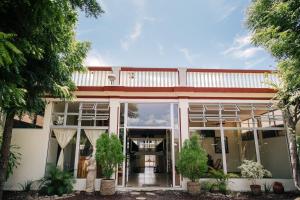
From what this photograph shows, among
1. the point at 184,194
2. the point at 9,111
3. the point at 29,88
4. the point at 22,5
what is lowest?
the point at 184,194

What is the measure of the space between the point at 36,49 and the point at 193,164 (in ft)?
17.4

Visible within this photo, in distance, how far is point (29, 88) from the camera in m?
5.73

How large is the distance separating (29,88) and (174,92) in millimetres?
4645

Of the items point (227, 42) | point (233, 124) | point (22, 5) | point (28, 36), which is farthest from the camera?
point (233, 124)

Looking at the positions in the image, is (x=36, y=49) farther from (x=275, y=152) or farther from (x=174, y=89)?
(x=275, y=152)

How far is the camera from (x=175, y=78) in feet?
28.2

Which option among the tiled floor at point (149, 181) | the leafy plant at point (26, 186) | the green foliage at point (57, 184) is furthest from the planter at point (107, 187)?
the leafy plant at point (26, 186)

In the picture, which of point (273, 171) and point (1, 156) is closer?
point (1, 156)

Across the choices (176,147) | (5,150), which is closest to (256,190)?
(176,147)

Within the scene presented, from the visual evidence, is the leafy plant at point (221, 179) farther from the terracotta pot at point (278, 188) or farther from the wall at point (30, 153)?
the wall at point (30, 153)

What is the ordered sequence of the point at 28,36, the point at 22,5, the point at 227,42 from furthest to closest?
1. the point at 227,42
2. the point at 28,36
3. the point at 22,5

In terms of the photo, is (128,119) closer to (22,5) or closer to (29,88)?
(29,88)

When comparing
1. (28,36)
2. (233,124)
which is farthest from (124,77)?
(28,36)

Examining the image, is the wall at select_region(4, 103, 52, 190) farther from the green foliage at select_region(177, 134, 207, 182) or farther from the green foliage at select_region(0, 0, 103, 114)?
the green foliage at select_region(177, 134, 207, 182)
